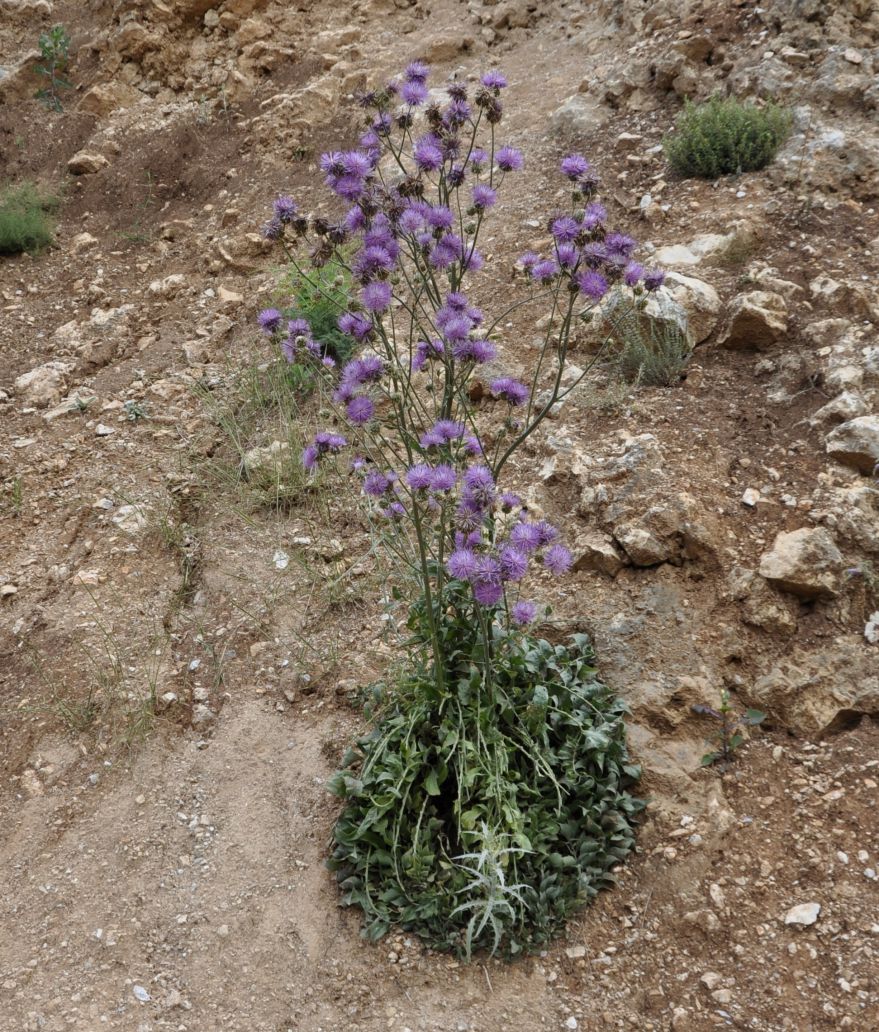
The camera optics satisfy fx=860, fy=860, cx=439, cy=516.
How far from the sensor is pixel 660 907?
2781 mm

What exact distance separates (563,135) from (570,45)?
1.65 meters

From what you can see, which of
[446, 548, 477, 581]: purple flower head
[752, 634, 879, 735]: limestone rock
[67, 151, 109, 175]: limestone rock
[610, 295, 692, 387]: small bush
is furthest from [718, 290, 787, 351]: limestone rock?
[67, 151, 109, 175]: limestone rock

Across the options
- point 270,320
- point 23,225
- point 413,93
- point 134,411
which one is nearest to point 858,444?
point 413,93

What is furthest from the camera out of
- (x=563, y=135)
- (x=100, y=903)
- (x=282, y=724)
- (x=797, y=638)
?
(x=563, y=135)

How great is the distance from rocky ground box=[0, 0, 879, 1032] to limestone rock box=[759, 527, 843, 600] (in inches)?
0.6

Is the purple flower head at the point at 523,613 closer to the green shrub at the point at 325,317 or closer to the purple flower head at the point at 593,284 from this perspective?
the purple flower head at the point at 593,284

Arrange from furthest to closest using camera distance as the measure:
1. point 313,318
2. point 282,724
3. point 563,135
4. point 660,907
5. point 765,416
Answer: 1. point 563,135
2. point 313,318
3. point 765,416
4. point 282,724
5. point 660,907

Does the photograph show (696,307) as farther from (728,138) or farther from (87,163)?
Answer: (87,163)

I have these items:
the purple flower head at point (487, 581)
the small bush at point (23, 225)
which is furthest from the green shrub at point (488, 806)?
the small bush at point (23, 225)

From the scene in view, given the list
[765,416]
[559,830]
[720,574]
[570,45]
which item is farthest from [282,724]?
[570,45]

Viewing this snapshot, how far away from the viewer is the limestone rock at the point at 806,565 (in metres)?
3.29

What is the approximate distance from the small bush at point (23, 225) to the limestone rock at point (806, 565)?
6.60 m

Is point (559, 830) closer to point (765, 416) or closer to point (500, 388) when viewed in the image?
point (500, 388)

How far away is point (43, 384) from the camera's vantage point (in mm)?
5918
